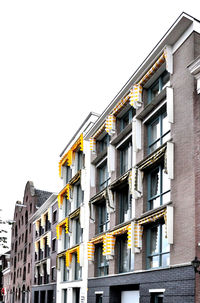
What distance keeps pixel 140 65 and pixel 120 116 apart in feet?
14.4

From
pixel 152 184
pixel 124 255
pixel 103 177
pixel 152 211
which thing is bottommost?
pixel 124 255

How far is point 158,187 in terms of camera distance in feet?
66.5

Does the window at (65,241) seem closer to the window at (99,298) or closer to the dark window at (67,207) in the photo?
the dark window at (67,207)

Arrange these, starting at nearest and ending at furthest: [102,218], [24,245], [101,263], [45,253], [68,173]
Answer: [101,263] → [102,218] → [68,173] → [45,253] → [24,245]

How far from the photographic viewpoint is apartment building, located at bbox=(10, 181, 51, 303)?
5288 cm

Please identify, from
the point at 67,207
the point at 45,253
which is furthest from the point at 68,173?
the point at 45,253

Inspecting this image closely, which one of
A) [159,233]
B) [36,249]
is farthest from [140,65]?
[36,249]

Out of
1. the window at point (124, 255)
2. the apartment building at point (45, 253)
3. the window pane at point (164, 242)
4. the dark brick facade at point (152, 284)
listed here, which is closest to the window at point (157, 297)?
the dark brick facade at point (152, 284)

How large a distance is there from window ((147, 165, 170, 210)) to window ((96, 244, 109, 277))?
22.9 ft

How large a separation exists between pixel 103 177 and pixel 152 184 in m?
8.08

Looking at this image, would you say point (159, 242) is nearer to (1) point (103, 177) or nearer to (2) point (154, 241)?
(2) point (154, 241)

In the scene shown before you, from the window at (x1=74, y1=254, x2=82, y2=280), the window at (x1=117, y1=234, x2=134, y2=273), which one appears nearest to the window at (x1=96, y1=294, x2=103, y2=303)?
the window at (x1=117, y1=234, x2=134, y2=273)

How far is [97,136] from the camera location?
95.7 feet

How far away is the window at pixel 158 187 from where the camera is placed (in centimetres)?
1949
